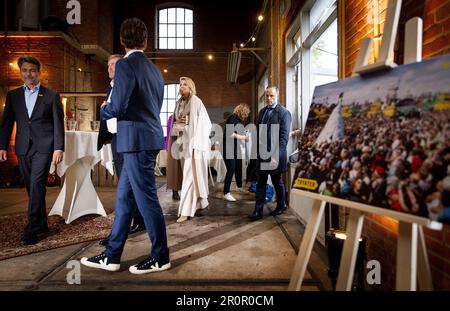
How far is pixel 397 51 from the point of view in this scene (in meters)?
1.73

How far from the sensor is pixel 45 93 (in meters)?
2.96

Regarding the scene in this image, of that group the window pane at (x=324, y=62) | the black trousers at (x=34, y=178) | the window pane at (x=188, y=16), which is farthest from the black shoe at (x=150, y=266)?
the window pane at (x=188, y=16)

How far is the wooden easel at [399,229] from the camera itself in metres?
1.09

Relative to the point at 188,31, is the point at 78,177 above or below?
below

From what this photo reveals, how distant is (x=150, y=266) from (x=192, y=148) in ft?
5.70

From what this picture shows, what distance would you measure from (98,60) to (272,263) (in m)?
11.1

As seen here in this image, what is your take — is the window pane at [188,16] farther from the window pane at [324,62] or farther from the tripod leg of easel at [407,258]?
the tripod leg of easel at [407,258]

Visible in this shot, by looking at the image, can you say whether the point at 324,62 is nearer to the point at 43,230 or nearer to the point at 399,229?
the point at 399,229

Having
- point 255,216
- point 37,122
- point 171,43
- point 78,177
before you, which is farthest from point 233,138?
point 171,43

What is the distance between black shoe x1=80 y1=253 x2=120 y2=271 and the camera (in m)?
2.22

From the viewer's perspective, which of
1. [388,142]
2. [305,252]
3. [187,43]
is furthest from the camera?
[187,43]

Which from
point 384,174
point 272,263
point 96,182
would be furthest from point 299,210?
point 96,182

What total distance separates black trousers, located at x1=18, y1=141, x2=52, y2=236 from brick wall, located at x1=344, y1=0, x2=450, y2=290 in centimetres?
275

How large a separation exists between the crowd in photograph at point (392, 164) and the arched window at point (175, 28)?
11735mm
